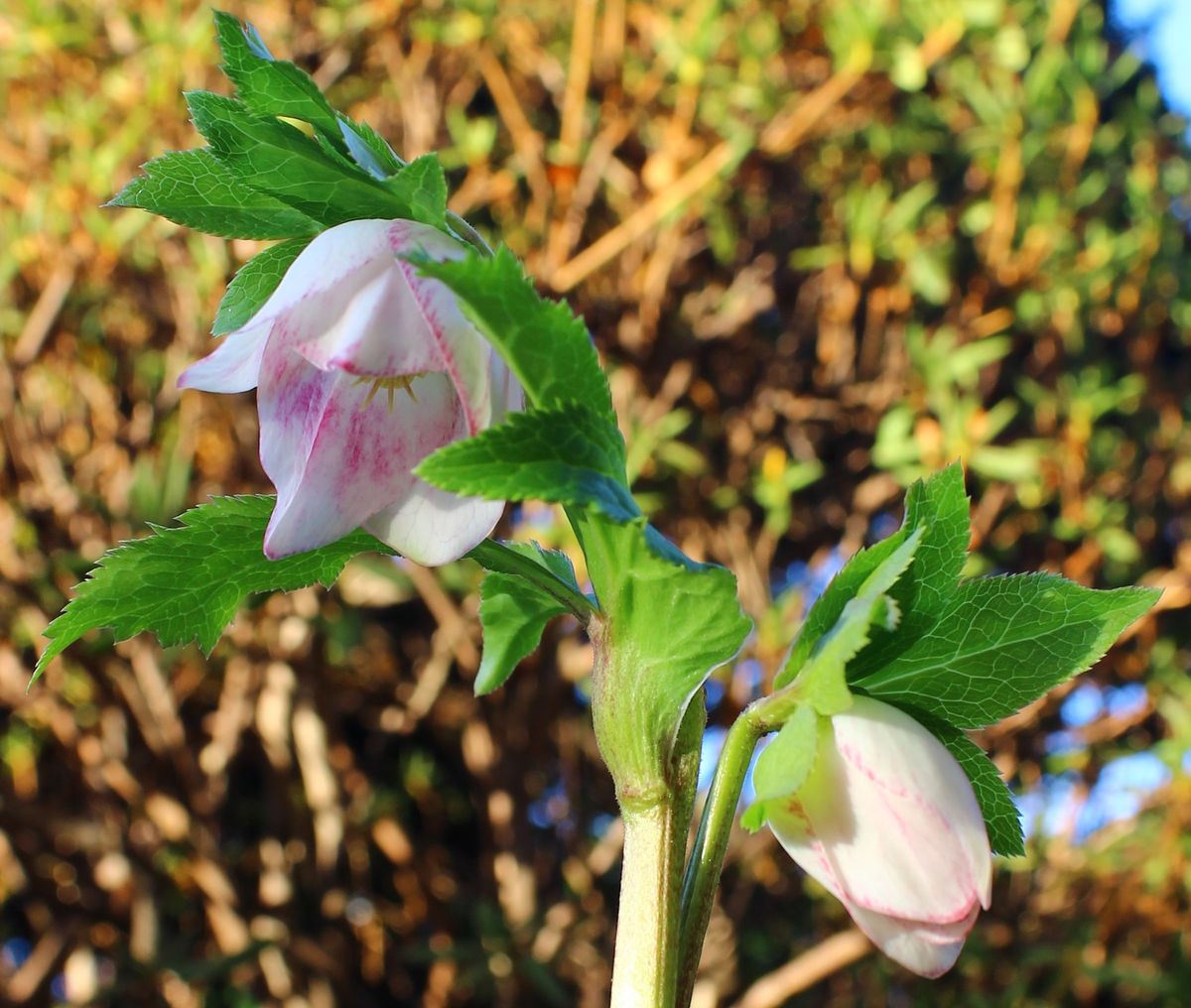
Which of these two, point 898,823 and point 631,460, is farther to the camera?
point 631,460

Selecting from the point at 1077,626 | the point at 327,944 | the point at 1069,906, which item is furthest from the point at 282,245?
the point at 1069,906

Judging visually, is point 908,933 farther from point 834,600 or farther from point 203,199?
point 203,199

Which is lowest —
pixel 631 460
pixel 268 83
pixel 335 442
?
pixel 631 460

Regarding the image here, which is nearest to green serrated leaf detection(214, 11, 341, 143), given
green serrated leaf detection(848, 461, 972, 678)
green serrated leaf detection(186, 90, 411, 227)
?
green serrated leaf detection(186, 90, 411, 227)

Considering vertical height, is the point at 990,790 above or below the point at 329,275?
below

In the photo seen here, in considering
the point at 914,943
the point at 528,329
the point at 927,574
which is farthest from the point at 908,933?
the point at 528,329

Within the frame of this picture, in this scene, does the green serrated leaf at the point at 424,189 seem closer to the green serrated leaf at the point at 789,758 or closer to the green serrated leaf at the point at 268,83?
the green serrated leaf at the point at 268,83
